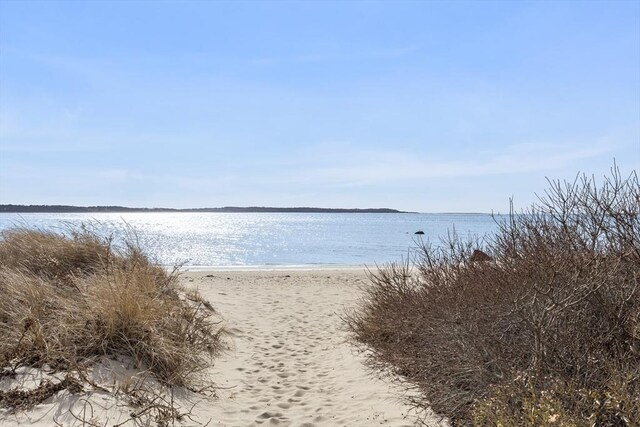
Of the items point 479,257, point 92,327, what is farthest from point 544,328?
point 92,327

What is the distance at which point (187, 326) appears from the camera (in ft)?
21.5

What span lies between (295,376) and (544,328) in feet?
11.6

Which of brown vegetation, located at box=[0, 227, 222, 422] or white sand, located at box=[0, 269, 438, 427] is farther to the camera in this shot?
brown vegetation, located at box=[0, 227, 222, 422]

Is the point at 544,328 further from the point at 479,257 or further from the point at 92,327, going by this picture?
the point at 92,327

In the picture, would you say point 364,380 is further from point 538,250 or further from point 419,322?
point 538,250

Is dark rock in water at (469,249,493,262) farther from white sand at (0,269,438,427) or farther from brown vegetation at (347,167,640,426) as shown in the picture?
white sand at (0,269,438,427)

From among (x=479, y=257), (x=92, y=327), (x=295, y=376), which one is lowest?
(x=295, y=376)

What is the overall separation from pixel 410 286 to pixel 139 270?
422 centimetres

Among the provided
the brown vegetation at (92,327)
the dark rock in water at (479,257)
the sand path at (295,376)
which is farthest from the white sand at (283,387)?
the dark rock in water at (479,257)

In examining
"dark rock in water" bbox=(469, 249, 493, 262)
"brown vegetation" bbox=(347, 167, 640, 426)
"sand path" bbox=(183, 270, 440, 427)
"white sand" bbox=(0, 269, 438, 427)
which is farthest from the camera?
"dark rock in water" bbox=(469, 249, 493, 262)

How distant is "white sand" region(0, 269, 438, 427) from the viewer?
4.23 metres

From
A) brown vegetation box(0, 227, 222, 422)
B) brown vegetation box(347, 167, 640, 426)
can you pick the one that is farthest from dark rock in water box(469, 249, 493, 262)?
brown vegetation box(0, 227, 222, 422)

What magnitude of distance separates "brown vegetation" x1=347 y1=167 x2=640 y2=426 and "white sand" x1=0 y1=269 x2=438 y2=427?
576 millimetres

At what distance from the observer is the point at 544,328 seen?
3.70m
